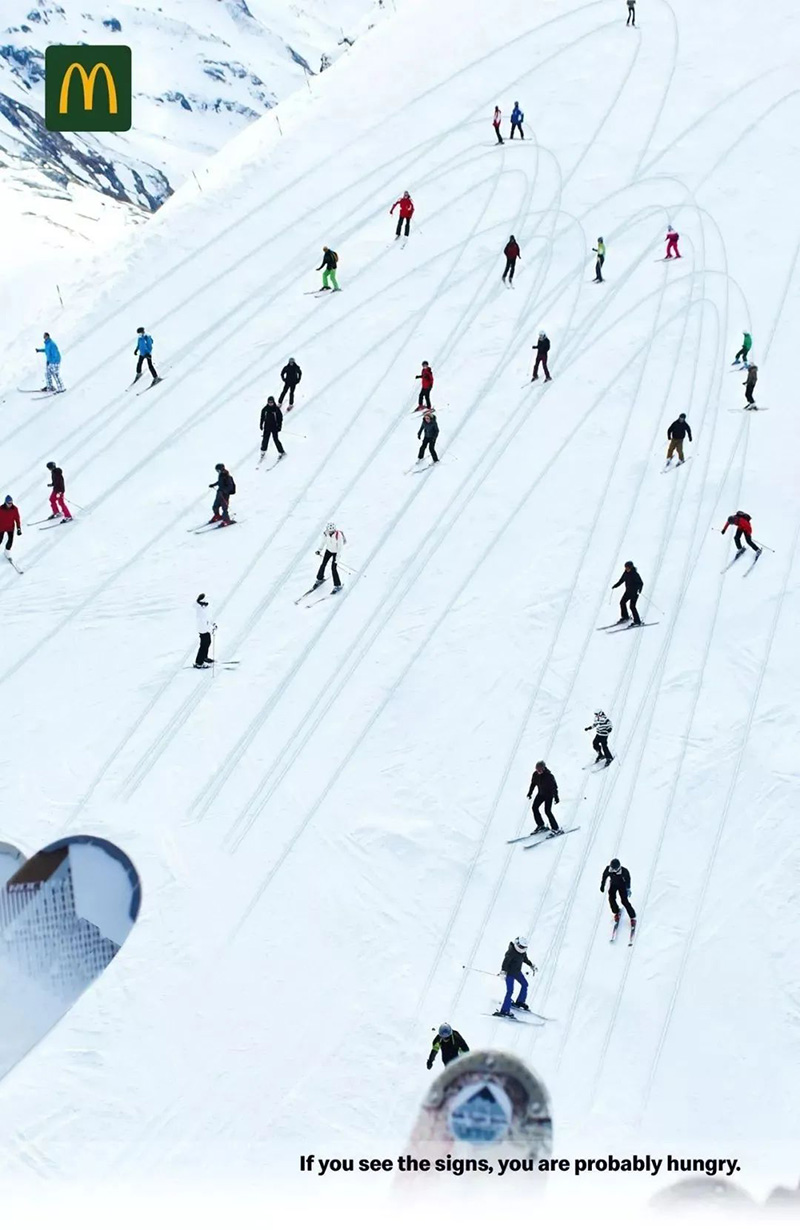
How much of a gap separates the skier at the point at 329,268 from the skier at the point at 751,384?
10.6 m

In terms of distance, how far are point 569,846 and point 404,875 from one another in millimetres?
2370

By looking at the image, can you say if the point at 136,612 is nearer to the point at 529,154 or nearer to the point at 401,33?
the point at 529,154

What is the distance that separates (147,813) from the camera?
2386 cm

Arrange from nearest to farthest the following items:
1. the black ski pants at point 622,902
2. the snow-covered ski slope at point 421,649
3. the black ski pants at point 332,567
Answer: the snow-covered ski slope at point 421,649 → the black ski pants at point 622,902 → the black ski pants at point 332,567

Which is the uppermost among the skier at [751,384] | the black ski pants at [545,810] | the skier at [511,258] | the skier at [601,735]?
the skier at [511,258]

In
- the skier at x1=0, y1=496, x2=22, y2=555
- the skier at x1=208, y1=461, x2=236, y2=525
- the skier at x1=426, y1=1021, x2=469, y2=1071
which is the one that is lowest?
the skier at x1=426, y1=1021, x2=469, y2=1071

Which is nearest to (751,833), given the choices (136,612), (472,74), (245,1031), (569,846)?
(569,846)

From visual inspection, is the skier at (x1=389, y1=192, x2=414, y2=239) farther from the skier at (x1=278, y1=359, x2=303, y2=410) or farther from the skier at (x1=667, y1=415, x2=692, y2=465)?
the skier at (x1=667, y1=415, x2=692, y2=465)

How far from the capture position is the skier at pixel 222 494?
30.2m

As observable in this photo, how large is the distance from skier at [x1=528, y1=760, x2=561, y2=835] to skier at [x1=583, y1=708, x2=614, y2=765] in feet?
3.69

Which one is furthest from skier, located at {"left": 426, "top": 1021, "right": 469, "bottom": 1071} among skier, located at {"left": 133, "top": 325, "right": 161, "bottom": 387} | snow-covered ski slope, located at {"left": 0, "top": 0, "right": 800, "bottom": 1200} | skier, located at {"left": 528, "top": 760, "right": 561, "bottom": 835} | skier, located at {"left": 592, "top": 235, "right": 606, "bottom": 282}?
skier, located at {"left": 592, "top": 235, "right": 606, "bottom": 282}

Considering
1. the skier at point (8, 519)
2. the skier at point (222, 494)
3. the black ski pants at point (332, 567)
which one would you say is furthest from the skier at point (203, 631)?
the skier at point (8, 519)

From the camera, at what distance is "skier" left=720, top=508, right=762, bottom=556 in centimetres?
2770

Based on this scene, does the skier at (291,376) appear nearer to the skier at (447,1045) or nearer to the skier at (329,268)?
the skier at (329,268)
